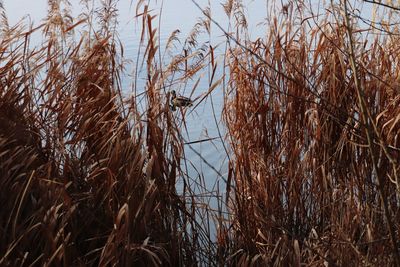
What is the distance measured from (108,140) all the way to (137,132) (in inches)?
6.6

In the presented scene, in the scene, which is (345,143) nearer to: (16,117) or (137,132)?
(137,132)

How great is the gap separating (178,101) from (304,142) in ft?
2.17

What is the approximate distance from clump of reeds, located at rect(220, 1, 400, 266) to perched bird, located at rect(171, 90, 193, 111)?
0.32 metres

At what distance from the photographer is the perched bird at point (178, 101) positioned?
2.68 meters

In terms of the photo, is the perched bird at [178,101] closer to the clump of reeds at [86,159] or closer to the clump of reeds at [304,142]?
the clump of reeds at [86,159]

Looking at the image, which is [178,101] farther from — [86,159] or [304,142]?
[304,142]

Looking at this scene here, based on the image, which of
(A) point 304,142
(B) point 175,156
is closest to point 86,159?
(B) point 175,156

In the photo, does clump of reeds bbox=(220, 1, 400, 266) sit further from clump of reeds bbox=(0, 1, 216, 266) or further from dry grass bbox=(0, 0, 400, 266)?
clump of reeds bbox=(0, 1, 216, 266)

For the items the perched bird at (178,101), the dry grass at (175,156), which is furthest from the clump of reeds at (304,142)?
the perched bird at (178,101)

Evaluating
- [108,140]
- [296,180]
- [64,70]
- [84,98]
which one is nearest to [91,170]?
[108,140]

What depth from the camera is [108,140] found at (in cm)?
245

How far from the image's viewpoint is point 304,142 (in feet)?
9.73

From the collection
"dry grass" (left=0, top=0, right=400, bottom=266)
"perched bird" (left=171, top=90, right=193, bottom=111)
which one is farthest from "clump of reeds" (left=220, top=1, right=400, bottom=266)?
"perched bird" (left=171, top=90, right=193, bottom=111)

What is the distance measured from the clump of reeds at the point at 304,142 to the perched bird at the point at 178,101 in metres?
0.32
